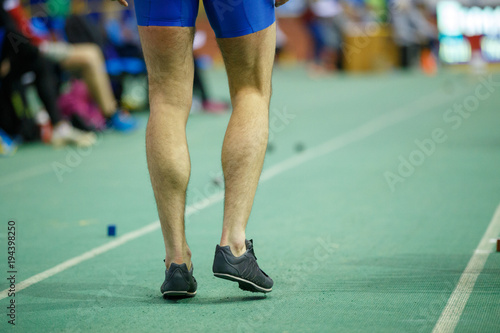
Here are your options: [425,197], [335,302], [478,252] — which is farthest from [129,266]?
[425,197]

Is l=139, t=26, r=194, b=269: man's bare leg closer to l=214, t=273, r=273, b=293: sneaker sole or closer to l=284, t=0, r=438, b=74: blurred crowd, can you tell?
l=214, t=273, r=273, b=293: sneaker sole

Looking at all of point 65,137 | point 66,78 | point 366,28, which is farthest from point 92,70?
point 366,28

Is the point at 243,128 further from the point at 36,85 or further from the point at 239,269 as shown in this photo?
the point at 36,85

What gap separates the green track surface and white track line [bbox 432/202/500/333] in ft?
0.09

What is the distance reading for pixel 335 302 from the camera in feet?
8.29

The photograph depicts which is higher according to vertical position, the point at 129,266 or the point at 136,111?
the point at 129,266

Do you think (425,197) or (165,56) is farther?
(425,197)

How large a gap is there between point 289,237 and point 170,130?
1.18m

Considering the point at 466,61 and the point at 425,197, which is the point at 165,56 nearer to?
the point at 425,197

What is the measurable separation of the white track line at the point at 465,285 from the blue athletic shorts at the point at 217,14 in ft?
3.44

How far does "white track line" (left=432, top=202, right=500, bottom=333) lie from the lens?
7.48ft

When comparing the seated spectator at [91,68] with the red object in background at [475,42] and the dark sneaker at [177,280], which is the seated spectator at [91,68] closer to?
the dark sneaker at [177,280]

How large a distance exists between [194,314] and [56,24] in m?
8.91

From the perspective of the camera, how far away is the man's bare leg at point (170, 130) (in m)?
2.53
